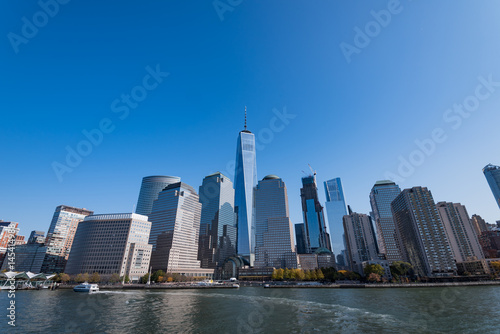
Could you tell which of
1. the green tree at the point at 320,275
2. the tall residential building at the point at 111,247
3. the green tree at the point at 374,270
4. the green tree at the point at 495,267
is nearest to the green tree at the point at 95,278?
the tall residential building at the point at 111,247

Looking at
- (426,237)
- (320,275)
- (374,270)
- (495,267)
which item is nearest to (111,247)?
(320,275)

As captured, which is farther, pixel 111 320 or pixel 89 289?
pixel 89 289

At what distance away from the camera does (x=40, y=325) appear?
125ft

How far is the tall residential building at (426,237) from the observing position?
168 metres

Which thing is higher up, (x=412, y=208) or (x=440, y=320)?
(x=412, y=208)

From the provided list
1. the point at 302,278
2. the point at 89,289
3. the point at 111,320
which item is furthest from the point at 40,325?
the point at 302,278

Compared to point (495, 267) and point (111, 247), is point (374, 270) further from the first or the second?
point (111, 247)

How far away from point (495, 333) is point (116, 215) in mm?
211120

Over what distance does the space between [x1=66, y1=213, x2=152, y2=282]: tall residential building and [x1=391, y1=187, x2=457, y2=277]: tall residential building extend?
220 m

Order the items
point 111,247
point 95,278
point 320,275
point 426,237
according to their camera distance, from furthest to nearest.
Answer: point 320,275
point 426,237
point 111,247
point 95,278

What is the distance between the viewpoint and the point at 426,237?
178 metres

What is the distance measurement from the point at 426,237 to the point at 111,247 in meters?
247

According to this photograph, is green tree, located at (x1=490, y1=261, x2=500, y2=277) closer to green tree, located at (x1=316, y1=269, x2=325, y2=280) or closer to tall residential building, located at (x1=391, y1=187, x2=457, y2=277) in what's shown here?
tall residential building, located at (x1=391, y1=187, x2=457, y2=277)

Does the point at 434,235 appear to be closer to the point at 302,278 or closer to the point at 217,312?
the point at 302,278
